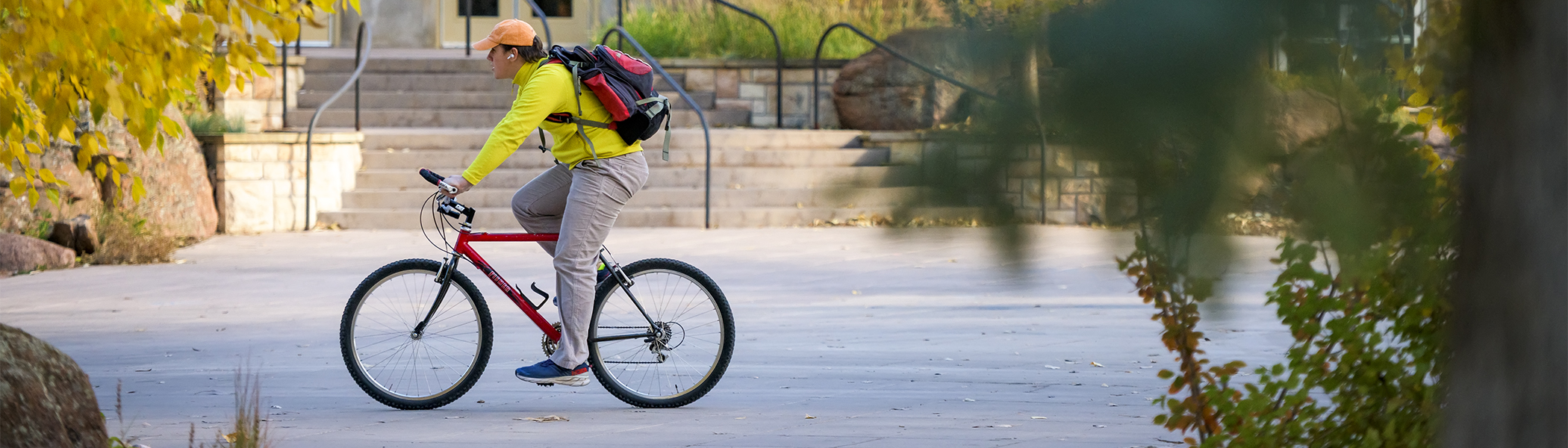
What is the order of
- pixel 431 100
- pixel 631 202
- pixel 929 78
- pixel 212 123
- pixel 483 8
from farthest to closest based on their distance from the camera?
pixel 483 8 → pixel 431 100 → pixel 212 123 → pixel 631 202 → pixel 929 78

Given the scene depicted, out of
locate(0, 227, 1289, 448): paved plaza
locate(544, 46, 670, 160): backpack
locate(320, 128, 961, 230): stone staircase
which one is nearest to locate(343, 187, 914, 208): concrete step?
locate(320, 128, 961, 230): stone staircase

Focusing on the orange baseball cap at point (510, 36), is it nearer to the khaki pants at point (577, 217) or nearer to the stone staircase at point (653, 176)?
the khaki pants at point (577, 217)

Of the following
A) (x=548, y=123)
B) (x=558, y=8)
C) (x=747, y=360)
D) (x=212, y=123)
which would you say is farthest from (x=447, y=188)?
(x=558, y=8)

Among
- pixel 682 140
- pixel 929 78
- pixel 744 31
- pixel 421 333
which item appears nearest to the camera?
pixel 929 78

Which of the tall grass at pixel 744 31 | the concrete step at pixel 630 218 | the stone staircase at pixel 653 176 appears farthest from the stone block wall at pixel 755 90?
the concrete step at pixel 630 218

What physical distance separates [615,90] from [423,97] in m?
11.9

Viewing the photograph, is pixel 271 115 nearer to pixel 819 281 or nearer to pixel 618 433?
pixel 819 281

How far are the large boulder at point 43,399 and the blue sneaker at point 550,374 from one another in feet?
5.67

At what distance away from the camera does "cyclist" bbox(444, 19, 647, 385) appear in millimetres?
4906

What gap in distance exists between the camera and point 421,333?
17.4 feet

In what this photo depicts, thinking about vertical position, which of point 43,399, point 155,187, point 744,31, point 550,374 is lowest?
point 550,374

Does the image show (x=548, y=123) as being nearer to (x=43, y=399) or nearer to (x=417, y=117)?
(x=43, y=399)

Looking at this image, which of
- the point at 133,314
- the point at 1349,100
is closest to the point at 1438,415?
the point at 1349,100

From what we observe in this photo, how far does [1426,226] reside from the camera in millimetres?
1566
